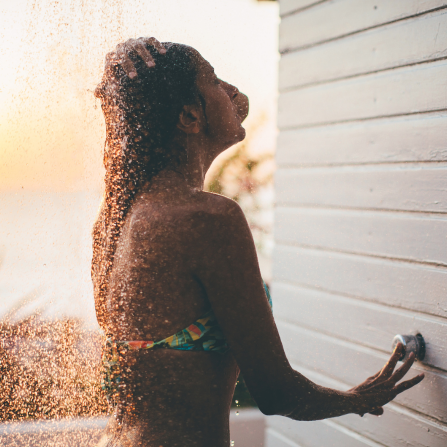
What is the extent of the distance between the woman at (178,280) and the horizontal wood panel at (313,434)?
3.38 feet

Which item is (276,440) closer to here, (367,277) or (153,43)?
(367,277)

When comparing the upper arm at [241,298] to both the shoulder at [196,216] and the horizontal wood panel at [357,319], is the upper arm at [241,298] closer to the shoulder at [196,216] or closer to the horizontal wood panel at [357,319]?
the shoulder at [196,216]

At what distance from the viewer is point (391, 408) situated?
185cm

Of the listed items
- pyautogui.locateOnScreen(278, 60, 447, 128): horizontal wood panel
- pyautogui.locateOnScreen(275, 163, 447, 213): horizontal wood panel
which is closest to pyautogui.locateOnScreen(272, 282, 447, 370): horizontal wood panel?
pyautogui.locateOnScreen(275, 163, 447, 213): horizontal wood panel

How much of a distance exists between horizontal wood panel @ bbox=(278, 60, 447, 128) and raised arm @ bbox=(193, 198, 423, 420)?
1.03 metres

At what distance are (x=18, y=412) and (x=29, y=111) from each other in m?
2.62

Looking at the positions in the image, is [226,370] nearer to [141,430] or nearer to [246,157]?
[141,430]

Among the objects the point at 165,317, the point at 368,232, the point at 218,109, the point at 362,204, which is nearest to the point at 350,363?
the point at 368,232

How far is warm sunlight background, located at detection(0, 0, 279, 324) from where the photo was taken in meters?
1.80

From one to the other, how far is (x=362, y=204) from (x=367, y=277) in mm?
302

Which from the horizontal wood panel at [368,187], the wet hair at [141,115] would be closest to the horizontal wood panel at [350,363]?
the horizontal wood panel at [368,187]

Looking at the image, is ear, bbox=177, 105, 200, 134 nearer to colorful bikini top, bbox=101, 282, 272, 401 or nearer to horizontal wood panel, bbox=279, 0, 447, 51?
colorful bikini top, bbox=101, 282, 272, 401

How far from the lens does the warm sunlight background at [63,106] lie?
5.89 feet

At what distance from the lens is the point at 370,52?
6.37 feet
